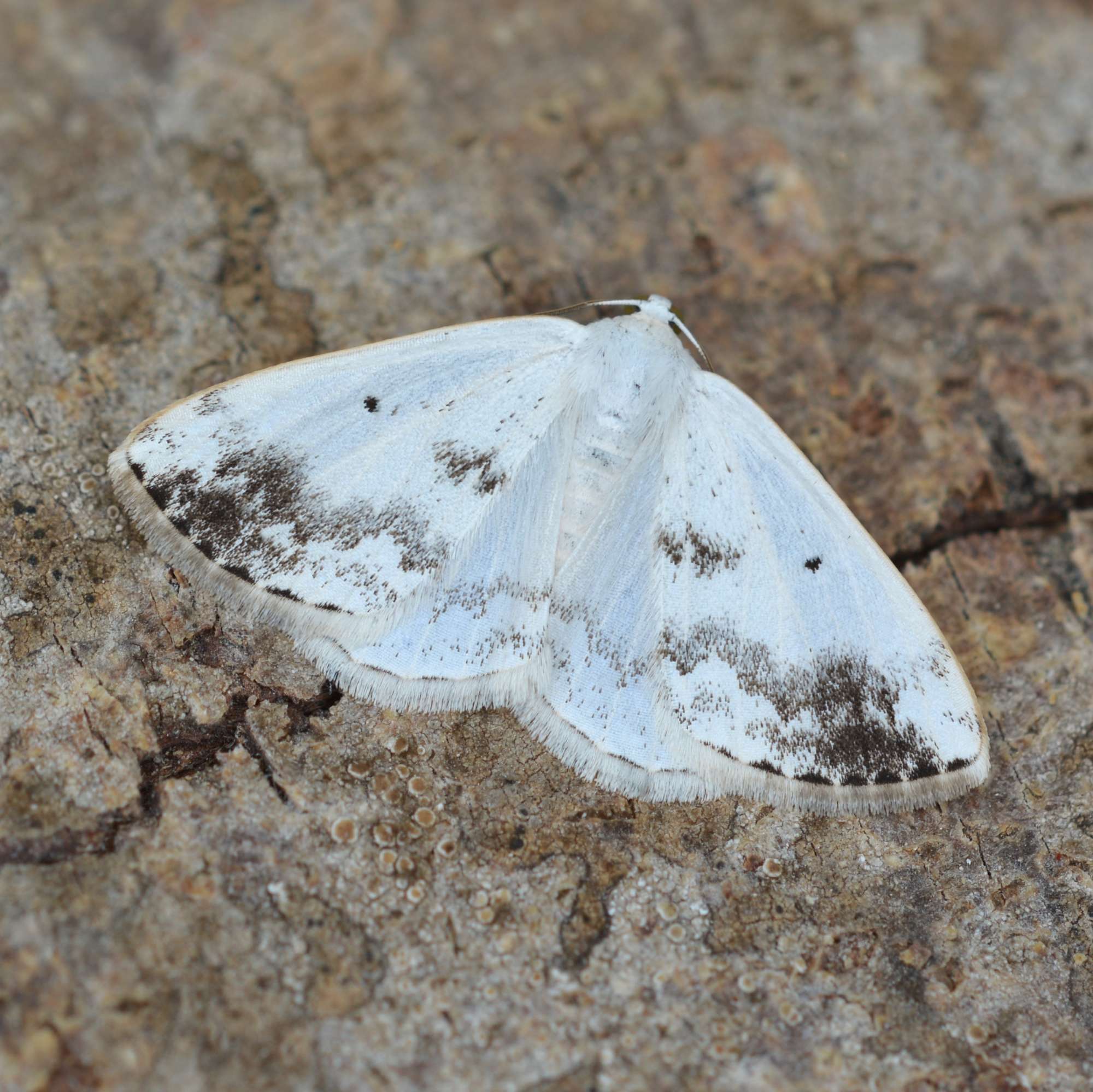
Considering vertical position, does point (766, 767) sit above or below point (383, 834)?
below

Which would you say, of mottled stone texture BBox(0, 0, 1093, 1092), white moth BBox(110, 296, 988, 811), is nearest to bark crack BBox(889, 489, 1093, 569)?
mottled stone texture BBox(0, 0, 1093, 1092)

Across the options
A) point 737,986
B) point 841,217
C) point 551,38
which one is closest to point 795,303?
point 841,217

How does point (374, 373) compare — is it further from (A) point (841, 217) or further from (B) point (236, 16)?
(B) point (236, 16)

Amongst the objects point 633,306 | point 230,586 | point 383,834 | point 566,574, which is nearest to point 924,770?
point 566,574

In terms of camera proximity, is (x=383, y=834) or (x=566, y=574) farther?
(x=566, y=574)

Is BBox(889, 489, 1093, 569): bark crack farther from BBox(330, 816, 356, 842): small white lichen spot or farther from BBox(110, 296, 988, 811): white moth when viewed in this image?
BBox(330, 816, 356, 842): small white lichen spot

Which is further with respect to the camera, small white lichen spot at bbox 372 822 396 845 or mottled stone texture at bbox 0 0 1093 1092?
small white lichen spot at bbox 372 822 396 845

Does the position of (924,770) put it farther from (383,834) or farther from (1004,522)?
(383,834)
